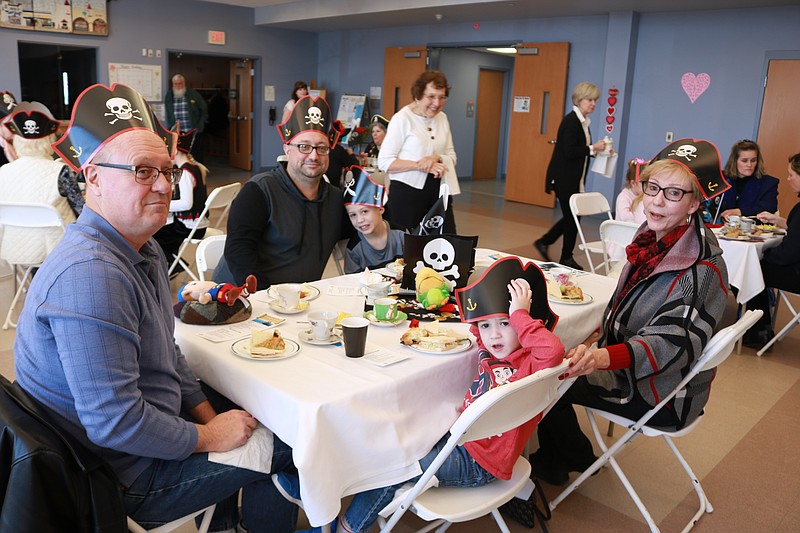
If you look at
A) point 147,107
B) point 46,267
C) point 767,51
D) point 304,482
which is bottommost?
point 304,482

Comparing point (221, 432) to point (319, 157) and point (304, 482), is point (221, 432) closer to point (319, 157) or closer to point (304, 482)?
point (304, 482)

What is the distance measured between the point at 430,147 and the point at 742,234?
2.22 m

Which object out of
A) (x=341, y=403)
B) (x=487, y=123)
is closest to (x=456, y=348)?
(x=341, y=403)

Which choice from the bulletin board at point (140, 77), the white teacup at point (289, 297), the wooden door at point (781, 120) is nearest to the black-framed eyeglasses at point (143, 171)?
the white teacup at point (289, 297)

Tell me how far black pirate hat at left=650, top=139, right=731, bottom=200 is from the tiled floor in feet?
4.11

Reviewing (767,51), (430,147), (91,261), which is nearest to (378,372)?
(91,261)

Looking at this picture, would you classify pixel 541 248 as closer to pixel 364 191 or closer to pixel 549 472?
pixel 364 191

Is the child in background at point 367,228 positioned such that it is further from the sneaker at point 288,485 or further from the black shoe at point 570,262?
the black shoe at point 570,262

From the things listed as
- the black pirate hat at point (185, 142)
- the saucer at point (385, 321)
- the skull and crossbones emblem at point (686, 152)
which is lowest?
the saucer at point (385, 321)

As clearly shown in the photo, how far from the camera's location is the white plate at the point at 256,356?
1875mm

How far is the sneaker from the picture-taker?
1815 mm

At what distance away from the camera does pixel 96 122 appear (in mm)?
1643

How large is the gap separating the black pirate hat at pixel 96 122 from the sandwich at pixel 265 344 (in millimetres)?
655

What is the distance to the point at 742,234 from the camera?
452 cm
